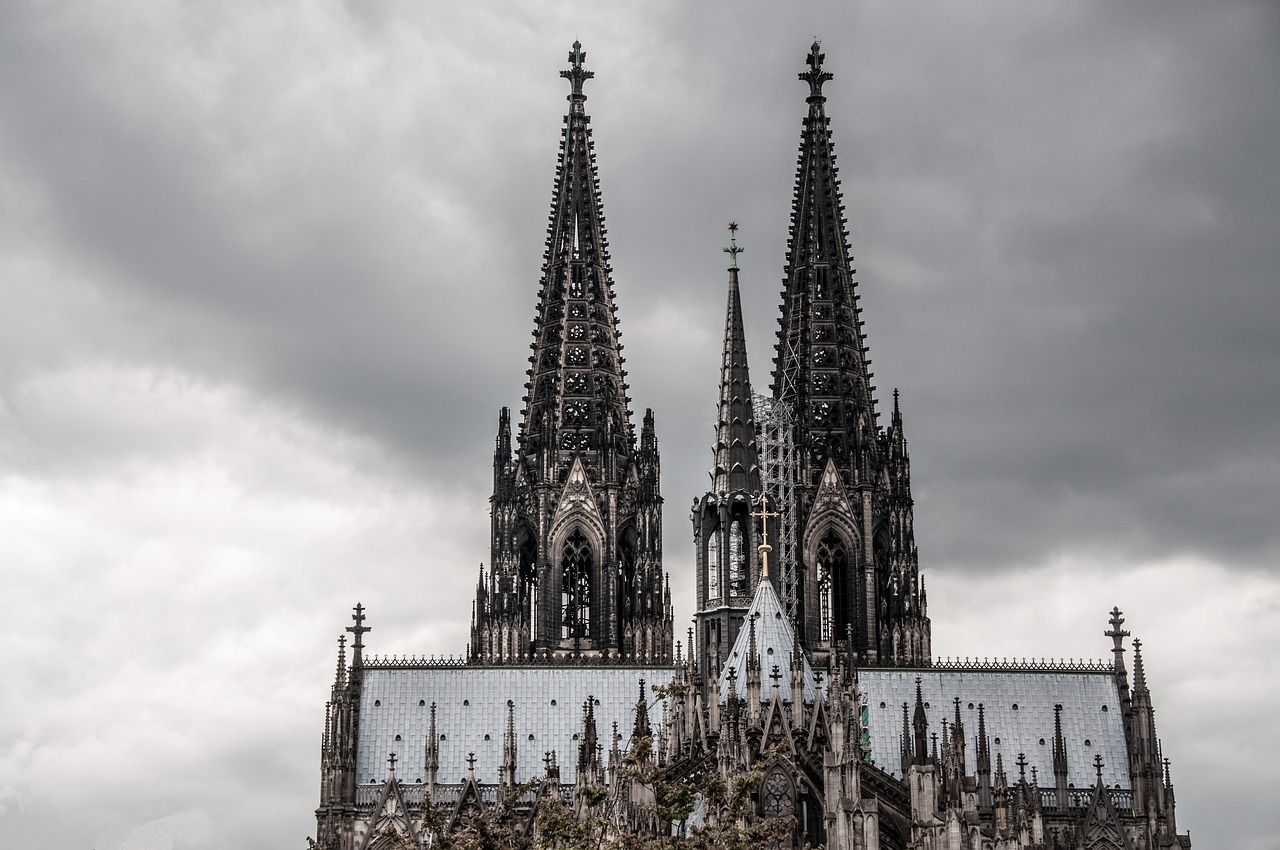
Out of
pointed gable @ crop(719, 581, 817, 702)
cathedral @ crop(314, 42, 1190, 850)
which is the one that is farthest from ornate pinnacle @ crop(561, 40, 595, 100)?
pointed gable @ crop(719, 581, 817, 702)

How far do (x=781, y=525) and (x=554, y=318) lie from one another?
46.4 feet

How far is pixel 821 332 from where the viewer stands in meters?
101

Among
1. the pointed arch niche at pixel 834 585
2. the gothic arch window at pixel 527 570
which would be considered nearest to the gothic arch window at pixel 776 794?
the gothic arch window at pixel 527 570

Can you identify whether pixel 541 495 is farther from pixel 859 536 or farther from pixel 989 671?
pixel 989 671

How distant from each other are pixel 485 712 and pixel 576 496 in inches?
479

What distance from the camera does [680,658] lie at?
3110 inches

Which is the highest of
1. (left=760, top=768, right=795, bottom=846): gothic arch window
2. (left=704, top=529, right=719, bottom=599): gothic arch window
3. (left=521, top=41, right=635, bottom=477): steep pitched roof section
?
(left=521, top=41, right=635, bottom=477): steep pitched roof section

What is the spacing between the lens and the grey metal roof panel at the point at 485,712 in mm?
85312

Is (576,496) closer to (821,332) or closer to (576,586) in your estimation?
(576,586)

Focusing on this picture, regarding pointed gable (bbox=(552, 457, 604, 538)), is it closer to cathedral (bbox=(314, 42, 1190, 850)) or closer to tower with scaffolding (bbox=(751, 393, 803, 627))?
cathedral (bbox=(314, 42, 1190, 850))

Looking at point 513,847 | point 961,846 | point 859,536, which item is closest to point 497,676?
point 859,536


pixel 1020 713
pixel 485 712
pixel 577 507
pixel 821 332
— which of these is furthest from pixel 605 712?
pixel 821 332

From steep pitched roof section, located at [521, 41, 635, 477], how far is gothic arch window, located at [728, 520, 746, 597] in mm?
15378

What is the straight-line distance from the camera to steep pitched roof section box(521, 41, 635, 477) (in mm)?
97812
